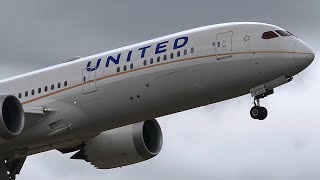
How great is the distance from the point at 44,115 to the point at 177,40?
8.05m

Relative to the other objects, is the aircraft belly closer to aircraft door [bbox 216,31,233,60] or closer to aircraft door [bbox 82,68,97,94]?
aircraft door [bbox 82,68,97,94]

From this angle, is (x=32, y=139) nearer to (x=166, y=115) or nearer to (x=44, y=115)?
(x=44, y=115)

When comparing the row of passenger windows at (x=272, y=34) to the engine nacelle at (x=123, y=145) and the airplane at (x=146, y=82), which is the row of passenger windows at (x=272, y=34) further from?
the engine nacelle at (x=123, y=145)

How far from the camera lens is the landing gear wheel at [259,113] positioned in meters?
63.5

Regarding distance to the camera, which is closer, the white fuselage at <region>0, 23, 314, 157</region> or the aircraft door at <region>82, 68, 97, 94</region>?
the white fuselage at <region>0, 23, 314, 157</region>

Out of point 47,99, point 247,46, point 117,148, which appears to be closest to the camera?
point 247,46

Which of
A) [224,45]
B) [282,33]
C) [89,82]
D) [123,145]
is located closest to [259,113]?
[224,45]

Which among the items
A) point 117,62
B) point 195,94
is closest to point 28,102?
point 117,62

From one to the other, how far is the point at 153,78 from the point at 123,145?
9.32m

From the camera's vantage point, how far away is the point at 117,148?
73.5 metres

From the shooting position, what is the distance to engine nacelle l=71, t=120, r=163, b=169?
73.3 meters

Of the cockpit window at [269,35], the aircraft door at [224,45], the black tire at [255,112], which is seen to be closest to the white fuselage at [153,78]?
the aircraft door at [224,45]

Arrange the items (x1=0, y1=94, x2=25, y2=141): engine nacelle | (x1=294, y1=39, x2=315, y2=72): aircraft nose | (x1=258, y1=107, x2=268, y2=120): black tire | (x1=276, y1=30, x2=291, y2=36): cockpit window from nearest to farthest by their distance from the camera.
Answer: (x1=294, y1=39, x2=315, y2=72): aircraft nose → (x1=258, y1=107, x2=268, y2=120): black tire → (x1=276, y1=30, x2=291, y2=36): cockpit window → (x1=0, y1=94, x2=25, y2=141): engine nacelle

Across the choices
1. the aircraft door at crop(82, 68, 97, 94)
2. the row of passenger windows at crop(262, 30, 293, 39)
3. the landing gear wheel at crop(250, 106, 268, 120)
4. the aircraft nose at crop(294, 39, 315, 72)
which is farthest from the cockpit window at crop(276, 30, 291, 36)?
the aircraft door at crop(82, 68, 97, 94)
